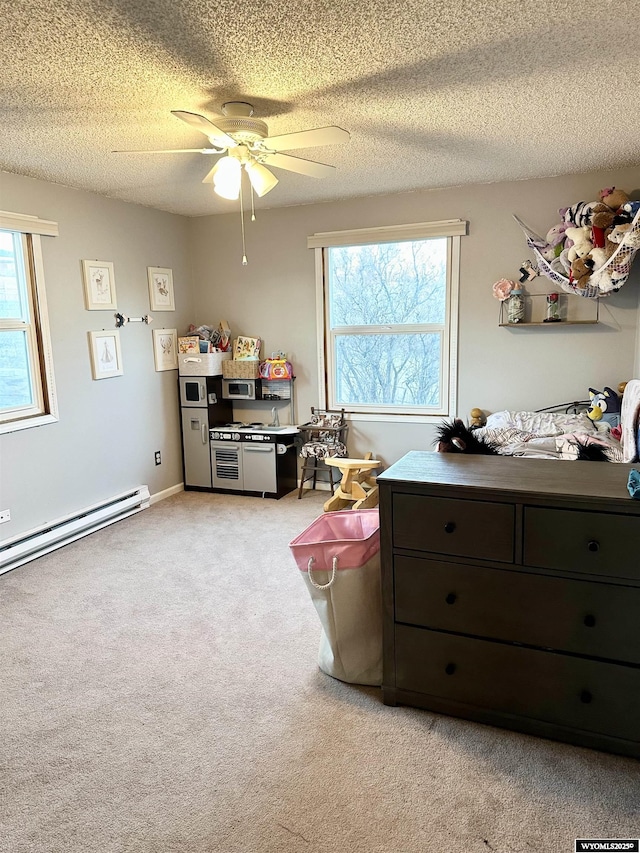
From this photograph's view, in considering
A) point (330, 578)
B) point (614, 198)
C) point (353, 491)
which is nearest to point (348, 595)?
point (330, 578)

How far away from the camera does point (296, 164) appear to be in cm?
296

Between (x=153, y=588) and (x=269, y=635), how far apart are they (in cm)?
90

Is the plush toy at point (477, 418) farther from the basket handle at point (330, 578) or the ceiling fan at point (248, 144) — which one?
the basket handle at point (330, 578)

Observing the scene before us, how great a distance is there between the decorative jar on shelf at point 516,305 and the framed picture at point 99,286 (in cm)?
302

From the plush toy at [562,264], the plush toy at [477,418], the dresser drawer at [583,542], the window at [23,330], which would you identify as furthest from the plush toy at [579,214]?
the window at [23,330]

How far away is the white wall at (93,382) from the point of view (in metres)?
3.70

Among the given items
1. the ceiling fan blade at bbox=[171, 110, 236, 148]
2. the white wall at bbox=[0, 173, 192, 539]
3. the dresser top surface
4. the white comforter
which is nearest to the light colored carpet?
the dresser top surface

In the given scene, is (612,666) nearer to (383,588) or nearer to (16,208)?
(383,588)

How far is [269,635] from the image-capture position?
267 cm

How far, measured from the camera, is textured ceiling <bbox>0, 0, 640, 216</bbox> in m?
1.81

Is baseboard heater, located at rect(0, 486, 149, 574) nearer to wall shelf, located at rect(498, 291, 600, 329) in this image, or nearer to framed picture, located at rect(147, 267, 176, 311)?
framed picture, located at rect(147, 267, 176, 311)

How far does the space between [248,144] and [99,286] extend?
2.00 m

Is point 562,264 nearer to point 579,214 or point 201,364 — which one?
point 579,214

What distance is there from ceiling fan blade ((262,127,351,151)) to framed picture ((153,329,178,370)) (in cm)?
253
